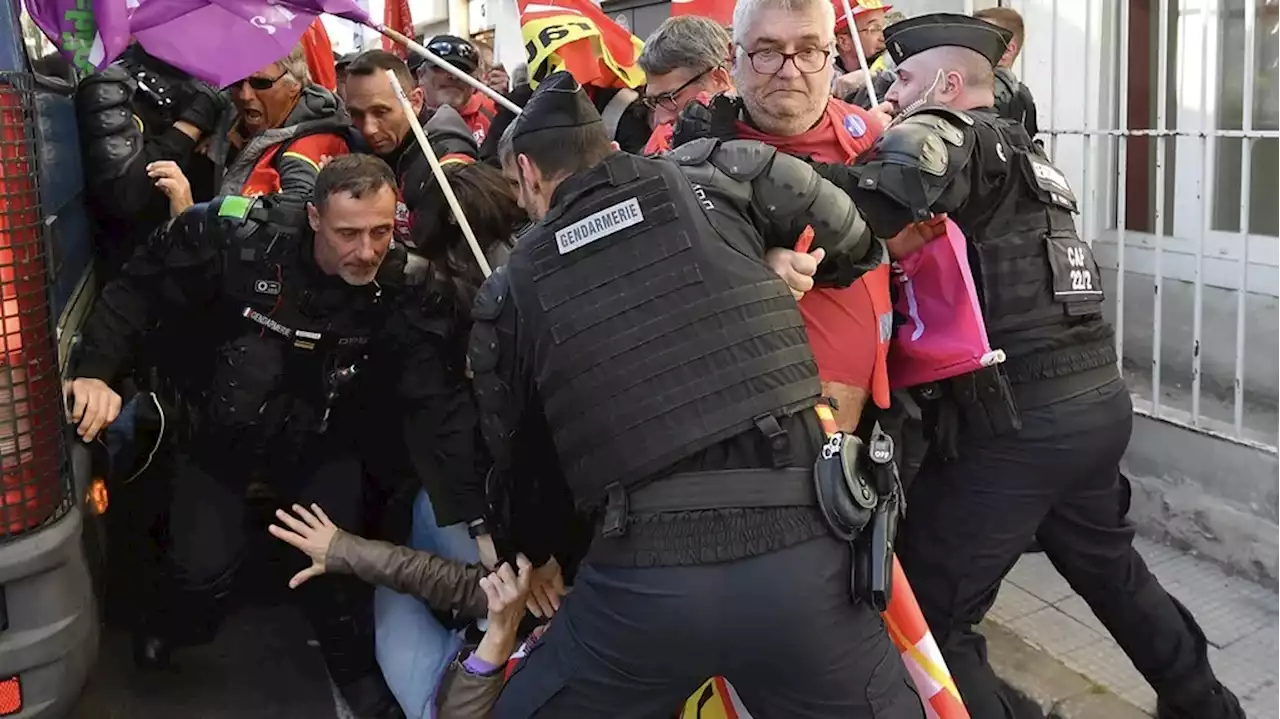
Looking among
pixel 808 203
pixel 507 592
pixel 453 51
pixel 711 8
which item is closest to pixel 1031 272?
pixel 808 203

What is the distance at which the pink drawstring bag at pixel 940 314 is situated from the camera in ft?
8.80

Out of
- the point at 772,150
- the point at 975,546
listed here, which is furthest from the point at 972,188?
the point at 975,546

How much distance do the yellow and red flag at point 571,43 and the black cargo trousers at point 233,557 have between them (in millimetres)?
2005

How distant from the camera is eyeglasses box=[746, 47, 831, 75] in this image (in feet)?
8.38

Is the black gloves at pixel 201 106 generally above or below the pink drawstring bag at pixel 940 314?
above

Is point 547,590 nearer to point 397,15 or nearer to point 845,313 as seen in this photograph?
point 845,313

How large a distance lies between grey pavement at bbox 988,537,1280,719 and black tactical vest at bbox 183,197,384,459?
2221mm

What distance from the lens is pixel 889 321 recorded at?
2.74m

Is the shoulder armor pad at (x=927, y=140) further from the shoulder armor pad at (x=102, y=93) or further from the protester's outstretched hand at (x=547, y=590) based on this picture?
the shoulder armor pad at (x=102, y=93)

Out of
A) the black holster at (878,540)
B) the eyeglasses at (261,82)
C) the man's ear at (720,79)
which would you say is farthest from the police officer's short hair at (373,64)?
the black holster at (878,540)

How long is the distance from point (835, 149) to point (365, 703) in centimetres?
212

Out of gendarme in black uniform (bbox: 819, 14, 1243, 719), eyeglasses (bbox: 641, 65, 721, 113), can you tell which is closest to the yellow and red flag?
eyeglasses (bbox: 641, 65, 721, 113)

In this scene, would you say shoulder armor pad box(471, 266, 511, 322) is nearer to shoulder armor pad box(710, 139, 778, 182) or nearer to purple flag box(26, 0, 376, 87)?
shoulder armor pad box(710, 139, 778, 182)

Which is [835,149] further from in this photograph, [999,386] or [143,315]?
[143,315]
